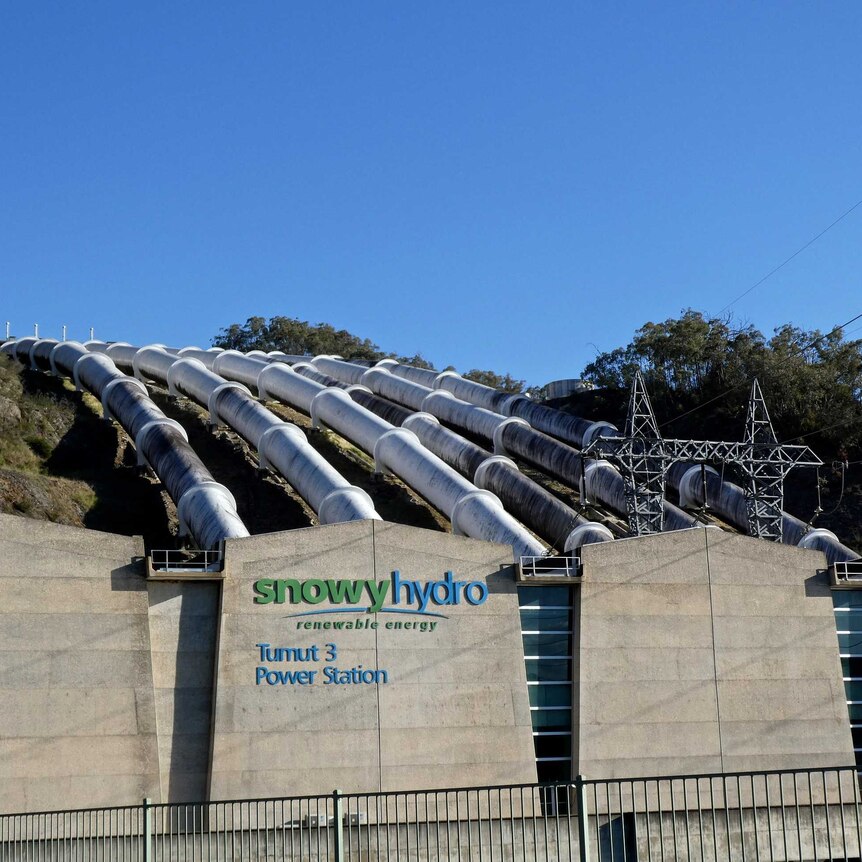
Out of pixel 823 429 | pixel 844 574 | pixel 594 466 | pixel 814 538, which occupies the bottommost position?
pixel 844 574

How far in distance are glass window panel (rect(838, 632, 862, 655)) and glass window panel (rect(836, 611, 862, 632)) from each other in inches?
8.9

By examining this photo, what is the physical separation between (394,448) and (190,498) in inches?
656

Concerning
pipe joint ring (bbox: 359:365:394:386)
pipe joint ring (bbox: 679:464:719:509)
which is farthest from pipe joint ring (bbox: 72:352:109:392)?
pipe joint ring (bbox: 679:464:719:509)

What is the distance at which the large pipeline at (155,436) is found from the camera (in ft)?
148

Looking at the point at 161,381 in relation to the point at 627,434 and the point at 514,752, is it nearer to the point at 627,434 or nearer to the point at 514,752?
the point at 627,434

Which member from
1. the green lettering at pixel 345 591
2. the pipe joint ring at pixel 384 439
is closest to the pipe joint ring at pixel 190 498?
the green lettering at pixel 345 591

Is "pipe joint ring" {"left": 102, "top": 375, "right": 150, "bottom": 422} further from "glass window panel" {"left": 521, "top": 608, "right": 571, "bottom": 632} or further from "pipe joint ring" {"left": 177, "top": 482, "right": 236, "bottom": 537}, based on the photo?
"glass window panel" {"left": 521, "top": 608, "right": 571, "bottom": 632}

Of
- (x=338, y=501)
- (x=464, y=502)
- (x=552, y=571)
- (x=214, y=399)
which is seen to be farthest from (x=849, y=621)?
(x=214, y=399)

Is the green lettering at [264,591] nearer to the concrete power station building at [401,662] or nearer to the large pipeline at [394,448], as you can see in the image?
the concrete power station building at [401,662]

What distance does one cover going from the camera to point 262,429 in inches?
2463

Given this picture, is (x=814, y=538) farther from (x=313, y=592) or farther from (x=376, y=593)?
(x=313, y=592)

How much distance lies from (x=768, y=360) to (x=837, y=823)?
5373 cm

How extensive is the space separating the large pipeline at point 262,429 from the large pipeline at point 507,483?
27.7 feet

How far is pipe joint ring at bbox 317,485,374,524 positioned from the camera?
1893 inches
